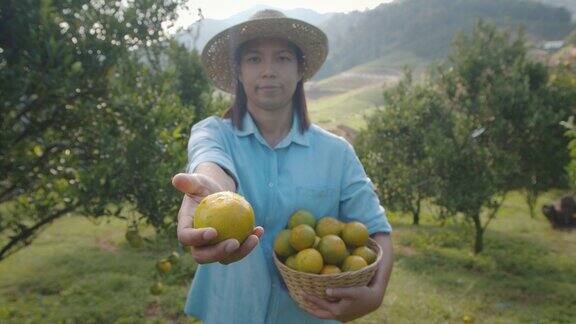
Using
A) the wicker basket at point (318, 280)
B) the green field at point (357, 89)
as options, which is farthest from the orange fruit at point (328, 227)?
the green field at point (357, 89)

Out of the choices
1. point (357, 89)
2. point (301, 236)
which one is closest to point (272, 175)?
point (301, 236)

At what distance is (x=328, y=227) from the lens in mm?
2619

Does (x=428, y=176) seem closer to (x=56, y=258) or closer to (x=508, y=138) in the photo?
(x=508, y=138)

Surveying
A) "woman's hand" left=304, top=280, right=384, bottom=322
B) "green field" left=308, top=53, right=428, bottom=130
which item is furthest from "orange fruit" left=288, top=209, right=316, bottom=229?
"green field" left=308, top=53, right=428, bottom=130

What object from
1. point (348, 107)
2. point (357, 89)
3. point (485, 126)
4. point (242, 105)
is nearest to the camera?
point (242, 105)

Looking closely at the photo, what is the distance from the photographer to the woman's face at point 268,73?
8.45 feet

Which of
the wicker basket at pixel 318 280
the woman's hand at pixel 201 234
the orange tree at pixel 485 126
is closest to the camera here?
the woman's hand at pixel 201 234

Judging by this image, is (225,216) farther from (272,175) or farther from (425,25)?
(425,25)

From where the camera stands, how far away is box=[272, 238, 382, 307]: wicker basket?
7.66 feet

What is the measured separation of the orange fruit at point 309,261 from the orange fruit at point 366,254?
0.78 ft

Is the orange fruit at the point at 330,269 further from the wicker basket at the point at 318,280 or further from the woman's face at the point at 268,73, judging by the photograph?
the woman's face at the point at 268,73

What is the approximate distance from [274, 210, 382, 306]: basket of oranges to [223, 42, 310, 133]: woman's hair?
0.62 meters

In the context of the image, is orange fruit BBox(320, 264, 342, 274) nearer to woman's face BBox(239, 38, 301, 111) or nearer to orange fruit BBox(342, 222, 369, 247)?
orange fruit BBox(342, 222, 369, 247)

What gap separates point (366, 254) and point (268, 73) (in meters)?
1.15
